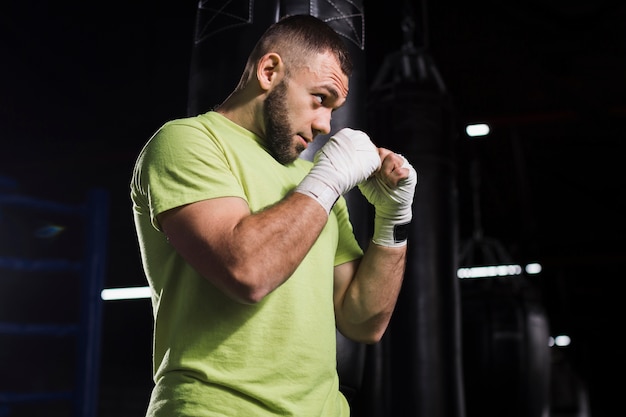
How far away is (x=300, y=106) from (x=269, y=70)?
0.32ft

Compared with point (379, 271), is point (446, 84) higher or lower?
higher

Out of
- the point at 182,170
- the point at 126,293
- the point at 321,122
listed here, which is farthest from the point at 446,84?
the point at 126,293

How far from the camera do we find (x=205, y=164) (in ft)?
4.02

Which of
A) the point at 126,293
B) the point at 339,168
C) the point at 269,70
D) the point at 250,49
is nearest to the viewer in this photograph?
the point at 339,168

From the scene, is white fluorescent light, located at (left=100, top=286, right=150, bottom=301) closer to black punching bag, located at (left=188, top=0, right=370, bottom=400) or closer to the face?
black punching bag, located at (left=188, top=0, right=370, bottom=400)

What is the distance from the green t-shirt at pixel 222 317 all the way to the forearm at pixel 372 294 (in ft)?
0.48

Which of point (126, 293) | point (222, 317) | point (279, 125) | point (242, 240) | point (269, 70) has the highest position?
point (126, 293)

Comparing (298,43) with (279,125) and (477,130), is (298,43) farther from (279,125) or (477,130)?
(477,130)

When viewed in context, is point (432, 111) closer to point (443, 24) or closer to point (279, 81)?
point (279, 81)

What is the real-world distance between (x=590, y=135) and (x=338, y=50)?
6844 millimetres

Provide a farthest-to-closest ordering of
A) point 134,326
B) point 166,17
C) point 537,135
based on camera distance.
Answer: point 134,326 → point 537,135 → point 166,17

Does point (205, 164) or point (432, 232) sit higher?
point (432, 232)

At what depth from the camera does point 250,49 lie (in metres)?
1.79

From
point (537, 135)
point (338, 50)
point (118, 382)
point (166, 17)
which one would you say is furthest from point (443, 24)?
point (118, 382)
